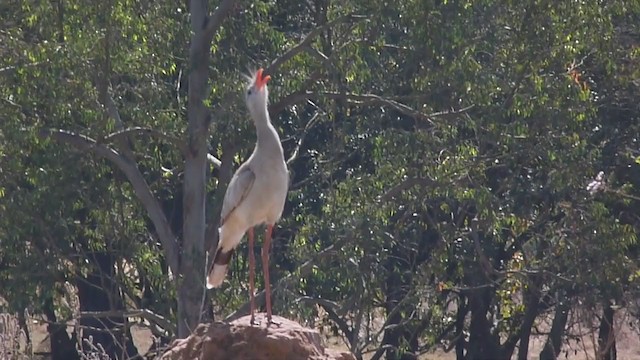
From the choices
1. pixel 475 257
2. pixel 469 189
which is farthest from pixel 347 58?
pixel 475 257

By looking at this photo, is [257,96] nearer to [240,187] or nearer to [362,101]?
[240,187]

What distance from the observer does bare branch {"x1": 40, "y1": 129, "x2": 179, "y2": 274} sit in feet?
42.6

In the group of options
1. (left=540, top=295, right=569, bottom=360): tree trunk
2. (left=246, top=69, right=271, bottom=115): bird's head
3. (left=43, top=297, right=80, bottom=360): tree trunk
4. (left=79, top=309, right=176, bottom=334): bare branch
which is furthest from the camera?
(left=43, top=297, right=80, bottom=360): tree trunk

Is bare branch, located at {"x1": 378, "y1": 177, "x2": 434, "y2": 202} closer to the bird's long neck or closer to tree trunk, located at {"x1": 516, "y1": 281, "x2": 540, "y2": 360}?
tree trunk, located at {"x1": 516, "y1": 281, "x2": 540, "y2": 360}

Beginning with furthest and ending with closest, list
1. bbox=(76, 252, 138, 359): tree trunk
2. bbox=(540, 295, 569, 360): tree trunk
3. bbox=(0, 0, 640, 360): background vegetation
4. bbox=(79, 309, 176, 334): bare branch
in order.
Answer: bbox=(540, 295, 569, 360): tree trunk → bbox=(76, 252, 138, 359): tree trunk → bbox=(79, 309, 176, 334): bare branch → bbox=(0, 0, 640, 360): background vegetation

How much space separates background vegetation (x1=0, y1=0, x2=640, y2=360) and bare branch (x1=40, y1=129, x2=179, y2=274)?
0.03 m

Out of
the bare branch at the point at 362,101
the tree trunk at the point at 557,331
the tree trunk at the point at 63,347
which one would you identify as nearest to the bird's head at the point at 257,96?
the bare branch at the point at 362,101

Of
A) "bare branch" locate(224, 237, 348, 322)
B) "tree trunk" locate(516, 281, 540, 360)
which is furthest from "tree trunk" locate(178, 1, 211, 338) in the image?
"tree trunk" locate(516, 281, 540, 360)

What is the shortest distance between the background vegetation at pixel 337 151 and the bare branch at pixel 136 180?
0.03 m

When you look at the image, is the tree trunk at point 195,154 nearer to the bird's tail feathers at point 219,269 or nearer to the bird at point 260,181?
the bird's tail feathers at point 219,269

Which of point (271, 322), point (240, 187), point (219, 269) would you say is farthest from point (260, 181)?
point (271, 322)

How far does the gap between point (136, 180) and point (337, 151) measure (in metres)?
2.05

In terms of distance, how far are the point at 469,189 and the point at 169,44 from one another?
10.8ft

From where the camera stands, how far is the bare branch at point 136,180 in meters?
13.0
